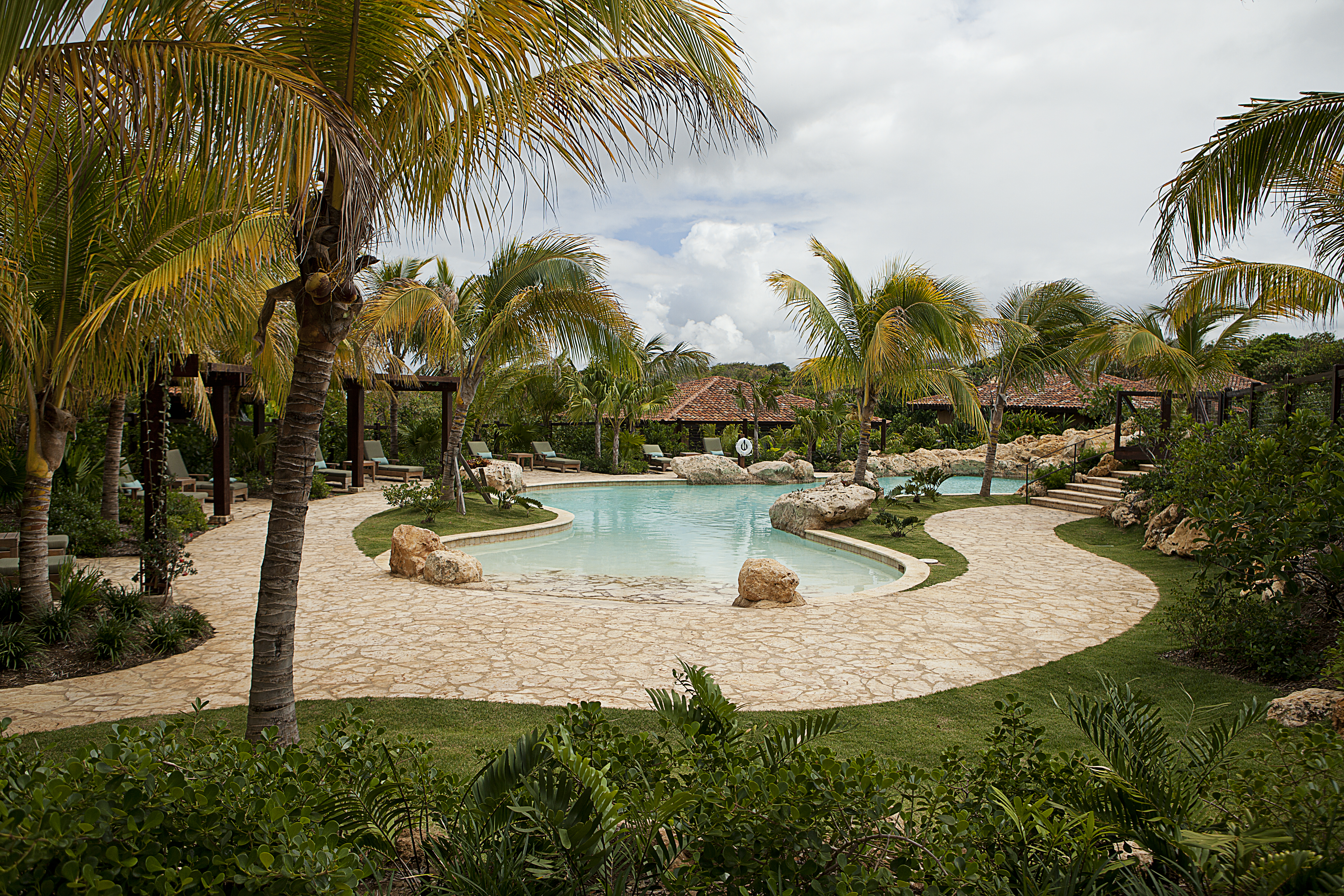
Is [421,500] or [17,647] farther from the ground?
[421,500]

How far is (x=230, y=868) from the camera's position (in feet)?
5.68

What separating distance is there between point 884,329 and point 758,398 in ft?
52.9

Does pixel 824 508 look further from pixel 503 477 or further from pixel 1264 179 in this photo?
pixel 1264 179

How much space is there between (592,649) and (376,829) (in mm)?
4057

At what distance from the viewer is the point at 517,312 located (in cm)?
1329

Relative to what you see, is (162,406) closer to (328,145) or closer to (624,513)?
(328,145)

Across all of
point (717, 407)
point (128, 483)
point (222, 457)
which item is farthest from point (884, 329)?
point (717, 407)

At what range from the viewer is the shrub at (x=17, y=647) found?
5.43m

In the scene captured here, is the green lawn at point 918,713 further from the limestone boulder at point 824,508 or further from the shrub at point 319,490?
the shrub at point 319,490

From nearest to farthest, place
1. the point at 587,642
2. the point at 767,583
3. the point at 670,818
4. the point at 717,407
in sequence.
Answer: the point at 670,818
the point at 587,642
the point at 767,583
the point at 717,407

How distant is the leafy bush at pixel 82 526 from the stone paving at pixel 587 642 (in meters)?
Result: 0.56

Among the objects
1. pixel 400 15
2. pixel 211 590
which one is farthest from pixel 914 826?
pixel 211 590

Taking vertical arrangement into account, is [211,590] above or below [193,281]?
below

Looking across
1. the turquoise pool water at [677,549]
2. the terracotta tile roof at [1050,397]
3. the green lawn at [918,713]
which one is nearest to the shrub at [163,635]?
the green lawn at [918,713]
